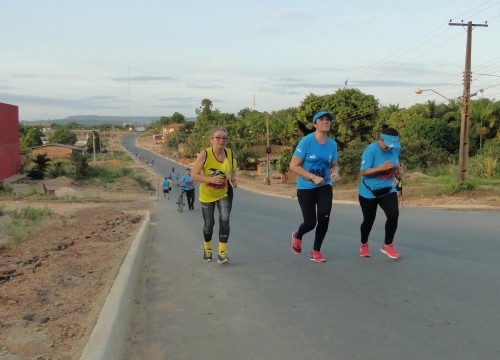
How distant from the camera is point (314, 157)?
19.6 ft

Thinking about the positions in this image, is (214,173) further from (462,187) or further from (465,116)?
(465,116)

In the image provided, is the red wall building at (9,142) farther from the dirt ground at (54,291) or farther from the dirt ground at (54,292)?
the dirt ground at (54,292)

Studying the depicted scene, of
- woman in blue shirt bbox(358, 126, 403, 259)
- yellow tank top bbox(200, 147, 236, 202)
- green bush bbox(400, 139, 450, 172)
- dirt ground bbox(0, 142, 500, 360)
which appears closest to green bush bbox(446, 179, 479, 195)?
dirt ground bbox(0, 142, 500, 360)

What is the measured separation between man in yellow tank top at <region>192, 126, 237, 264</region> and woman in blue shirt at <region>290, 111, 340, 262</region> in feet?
2.63

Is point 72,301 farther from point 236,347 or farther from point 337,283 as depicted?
point 337,283

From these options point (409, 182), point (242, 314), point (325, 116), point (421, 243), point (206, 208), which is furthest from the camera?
point (409, 182)

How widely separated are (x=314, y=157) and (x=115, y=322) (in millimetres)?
2991

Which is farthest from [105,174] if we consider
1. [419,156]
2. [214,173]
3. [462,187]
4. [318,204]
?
[318,204]

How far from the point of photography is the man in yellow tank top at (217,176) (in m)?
6.16

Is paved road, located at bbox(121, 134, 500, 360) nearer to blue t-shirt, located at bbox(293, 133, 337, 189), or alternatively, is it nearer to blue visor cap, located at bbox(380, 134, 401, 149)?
blue t-shirt, located at bbox(293, 133, 337, 189)

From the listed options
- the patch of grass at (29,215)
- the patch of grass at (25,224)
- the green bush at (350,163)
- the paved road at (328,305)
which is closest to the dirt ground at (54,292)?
the paved road at (328,305)

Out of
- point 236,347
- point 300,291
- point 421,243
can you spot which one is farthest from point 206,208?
point 421,243

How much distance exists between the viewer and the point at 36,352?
3.60 meters

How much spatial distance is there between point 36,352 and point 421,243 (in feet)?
19.4
